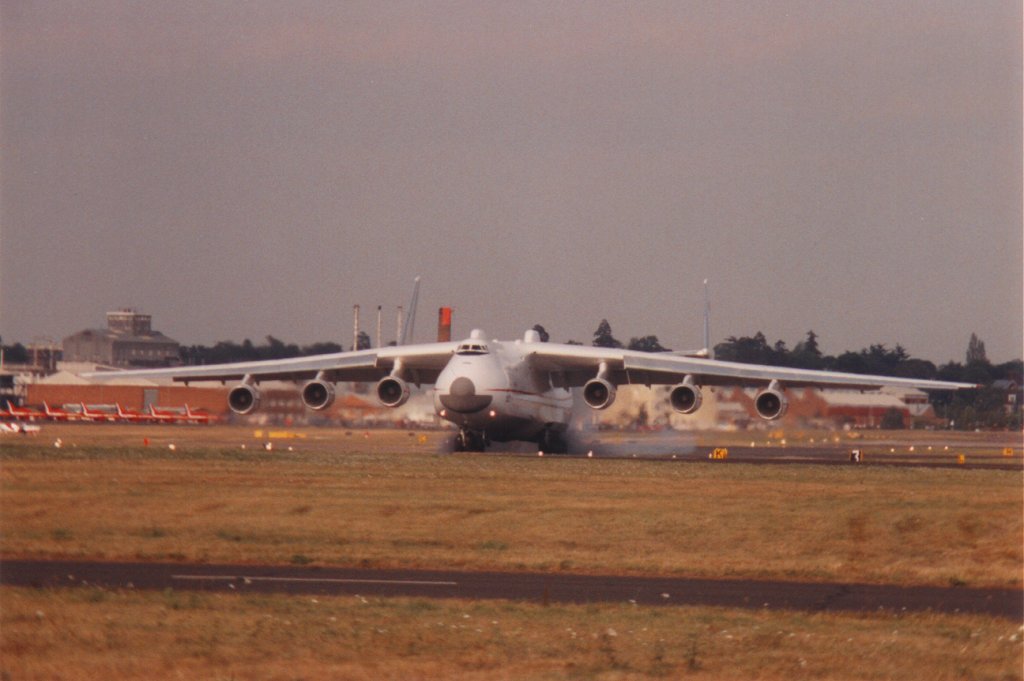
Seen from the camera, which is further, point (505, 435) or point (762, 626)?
point (505, 435)

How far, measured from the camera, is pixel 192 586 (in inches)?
521

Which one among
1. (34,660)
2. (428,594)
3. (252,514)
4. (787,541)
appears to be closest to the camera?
(34,660)

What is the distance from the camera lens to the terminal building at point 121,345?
55781 millimetres

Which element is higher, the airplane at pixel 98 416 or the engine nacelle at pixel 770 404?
the engine nacelle at pixel 770 404

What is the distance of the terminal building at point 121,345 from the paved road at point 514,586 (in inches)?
1628

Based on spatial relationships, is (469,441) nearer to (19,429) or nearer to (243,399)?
(243,399)

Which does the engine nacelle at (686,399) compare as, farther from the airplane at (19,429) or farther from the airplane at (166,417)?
the airplane at (166,417)

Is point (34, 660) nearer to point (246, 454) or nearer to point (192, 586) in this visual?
point (192, 586)

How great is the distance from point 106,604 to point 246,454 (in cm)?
1747

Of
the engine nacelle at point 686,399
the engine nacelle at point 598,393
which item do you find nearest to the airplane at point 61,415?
the engine nacelle at point 598,393

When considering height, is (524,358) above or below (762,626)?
above

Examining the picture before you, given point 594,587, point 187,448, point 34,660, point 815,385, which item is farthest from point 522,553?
point 815,385

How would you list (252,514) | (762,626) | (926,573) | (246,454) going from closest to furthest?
(762,626) → (926,573) → (252,514) → (246,454)

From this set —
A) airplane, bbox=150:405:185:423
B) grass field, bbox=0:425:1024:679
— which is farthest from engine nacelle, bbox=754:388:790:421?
airplane, bbox=150:405:185:423
